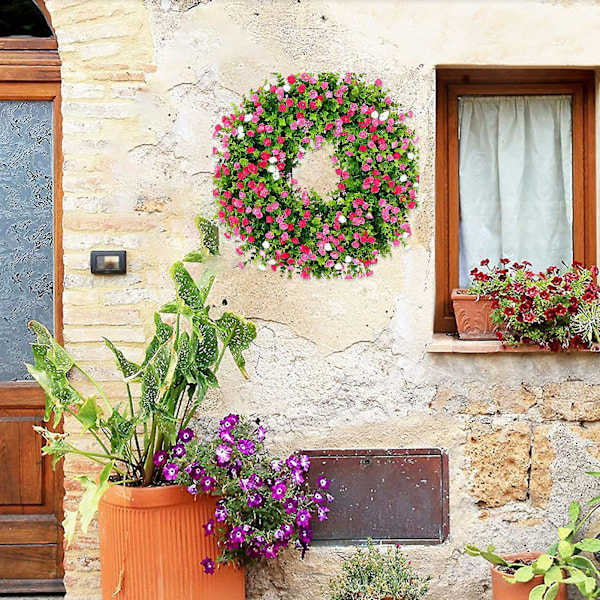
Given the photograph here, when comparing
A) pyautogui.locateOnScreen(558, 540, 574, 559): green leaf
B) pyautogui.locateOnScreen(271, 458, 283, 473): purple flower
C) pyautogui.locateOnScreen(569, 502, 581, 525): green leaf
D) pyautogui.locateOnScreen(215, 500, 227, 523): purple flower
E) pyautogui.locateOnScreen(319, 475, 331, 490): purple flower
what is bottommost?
pyautogui.locateOnScreen(558, 540, 574, 559): green leaf

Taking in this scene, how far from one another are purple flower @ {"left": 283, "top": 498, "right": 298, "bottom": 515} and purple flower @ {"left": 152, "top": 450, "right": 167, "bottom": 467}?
51 cm

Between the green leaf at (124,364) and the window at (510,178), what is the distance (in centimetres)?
144

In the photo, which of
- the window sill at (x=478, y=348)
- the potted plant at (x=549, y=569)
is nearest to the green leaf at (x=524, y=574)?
the potted plant at (x=549, y=569)

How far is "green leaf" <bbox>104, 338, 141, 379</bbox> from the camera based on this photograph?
3.09m

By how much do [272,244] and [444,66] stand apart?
1.11 meters

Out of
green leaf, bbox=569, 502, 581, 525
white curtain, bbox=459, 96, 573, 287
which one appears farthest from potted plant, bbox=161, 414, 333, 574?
white curtain, bbox=459, 96, 573, 287

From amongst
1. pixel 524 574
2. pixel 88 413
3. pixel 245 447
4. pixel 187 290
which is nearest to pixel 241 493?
pixel 245 447

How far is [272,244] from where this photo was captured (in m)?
3.37

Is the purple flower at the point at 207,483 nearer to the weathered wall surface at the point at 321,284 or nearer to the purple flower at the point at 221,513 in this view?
the purple flower at the point at 221,513

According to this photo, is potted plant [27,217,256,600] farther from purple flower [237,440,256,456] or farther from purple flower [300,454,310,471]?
purple flower [300,454,310,471]

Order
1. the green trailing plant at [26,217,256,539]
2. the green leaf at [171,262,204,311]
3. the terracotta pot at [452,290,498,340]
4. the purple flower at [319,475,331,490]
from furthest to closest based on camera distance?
the terracotta pot at [452,290,498,340], the purple flower at [319,475,331,490], the green leaf at [171,262,204,311], the green trailing plant at [26,217,256,539]

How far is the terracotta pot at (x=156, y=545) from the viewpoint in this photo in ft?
9.68

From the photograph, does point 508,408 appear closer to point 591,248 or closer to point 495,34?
point 591,248

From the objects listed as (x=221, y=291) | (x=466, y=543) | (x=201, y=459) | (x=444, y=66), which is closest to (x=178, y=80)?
(x=221, y=291)
